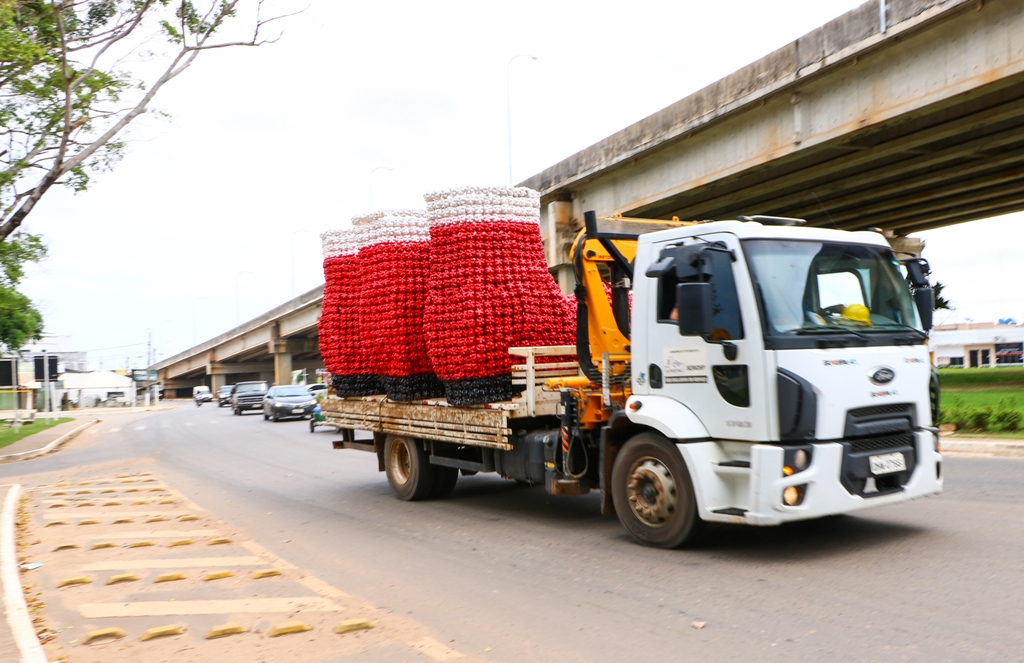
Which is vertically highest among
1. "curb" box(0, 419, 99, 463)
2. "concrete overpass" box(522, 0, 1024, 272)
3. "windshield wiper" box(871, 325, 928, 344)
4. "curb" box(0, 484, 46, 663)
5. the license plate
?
"concrete overpass" box(522, 0, 1024, 272)

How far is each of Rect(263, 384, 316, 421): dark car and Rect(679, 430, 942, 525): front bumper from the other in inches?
1098

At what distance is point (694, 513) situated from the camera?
21.4ft

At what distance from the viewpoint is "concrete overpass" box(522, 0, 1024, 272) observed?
14820 mm

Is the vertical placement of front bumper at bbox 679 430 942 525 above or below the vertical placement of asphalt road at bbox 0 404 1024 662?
above

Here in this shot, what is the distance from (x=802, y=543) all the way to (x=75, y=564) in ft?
20.7

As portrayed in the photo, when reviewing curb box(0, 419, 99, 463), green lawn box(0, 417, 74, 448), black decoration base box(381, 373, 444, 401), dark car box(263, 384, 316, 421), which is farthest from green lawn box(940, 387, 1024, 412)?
green lawn box(0, 417, 74, 448)

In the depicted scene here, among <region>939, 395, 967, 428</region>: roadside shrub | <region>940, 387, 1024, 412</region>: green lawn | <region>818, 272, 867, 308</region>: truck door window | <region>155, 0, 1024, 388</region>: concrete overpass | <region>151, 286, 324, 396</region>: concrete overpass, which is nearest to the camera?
<region>818, 272, 867, 308</region>: truck door window

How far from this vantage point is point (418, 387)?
33.6 feet

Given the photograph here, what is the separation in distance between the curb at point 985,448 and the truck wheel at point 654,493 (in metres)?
7.29

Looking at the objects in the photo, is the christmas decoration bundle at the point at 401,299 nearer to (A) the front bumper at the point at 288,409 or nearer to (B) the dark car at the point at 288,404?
(B) the dark car at the point at 288,404

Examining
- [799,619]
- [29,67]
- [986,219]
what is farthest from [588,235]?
[986,219]

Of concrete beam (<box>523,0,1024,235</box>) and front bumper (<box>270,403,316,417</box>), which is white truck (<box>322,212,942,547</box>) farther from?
front bumper (<box>270,403,316,417</box>)

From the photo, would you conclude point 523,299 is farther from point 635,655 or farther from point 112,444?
point 112,444

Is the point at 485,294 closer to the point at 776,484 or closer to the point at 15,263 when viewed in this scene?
the point at 776,484
